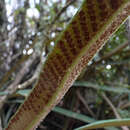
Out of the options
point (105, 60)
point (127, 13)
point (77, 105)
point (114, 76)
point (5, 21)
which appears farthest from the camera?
point (5, 21)

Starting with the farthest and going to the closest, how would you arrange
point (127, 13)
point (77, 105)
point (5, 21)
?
point (5, 21)
point (77, 105)
point (127, 13)

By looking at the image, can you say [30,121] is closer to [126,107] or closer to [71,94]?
[71,94]

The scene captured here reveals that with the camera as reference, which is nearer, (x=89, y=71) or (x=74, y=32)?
(x=74, y=32)

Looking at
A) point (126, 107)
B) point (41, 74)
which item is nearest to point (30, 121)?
point (41, 74)

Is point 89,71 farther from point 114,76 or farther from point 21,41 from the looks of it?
point 21,41

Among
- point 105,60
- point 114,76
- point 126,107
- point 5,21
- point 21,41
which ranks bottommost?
point 126,107

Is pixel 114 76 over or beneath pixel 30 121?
beneath
